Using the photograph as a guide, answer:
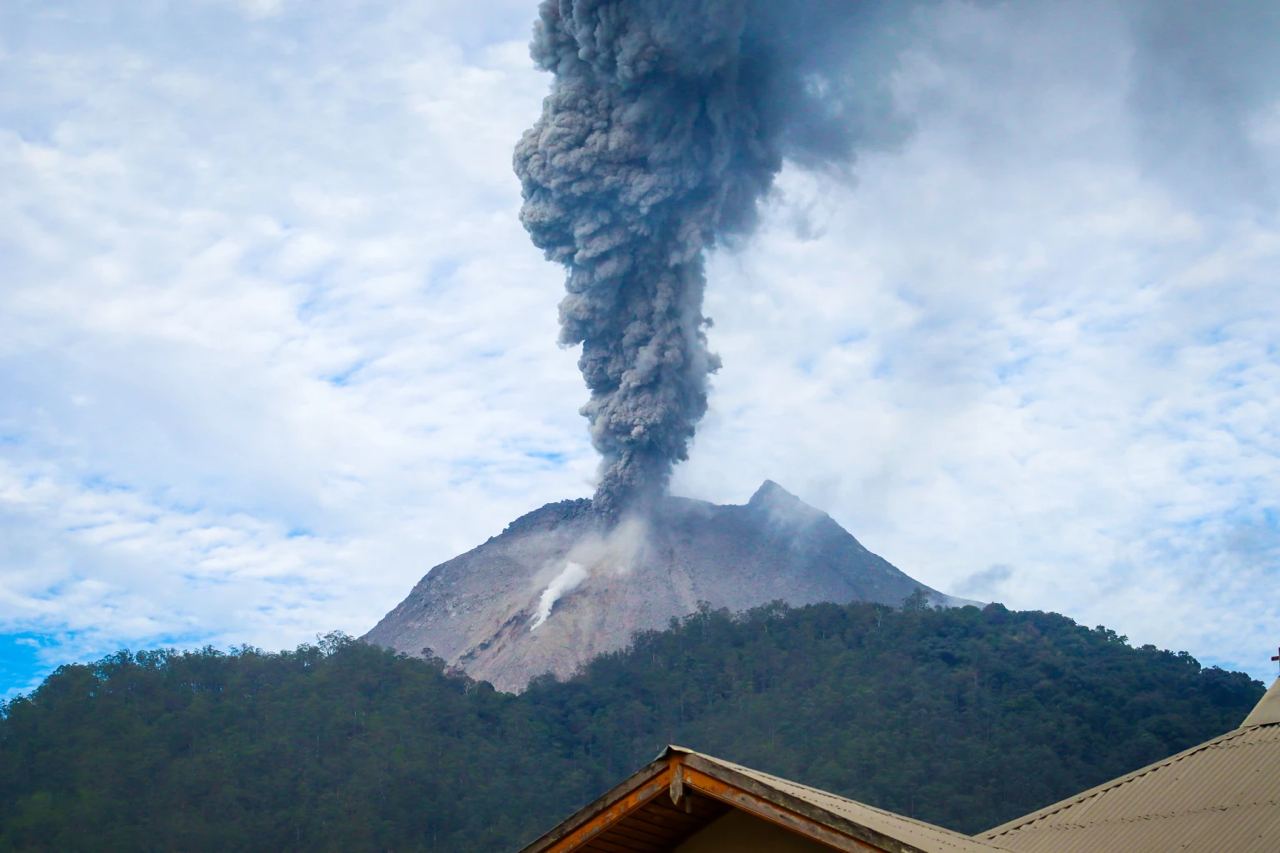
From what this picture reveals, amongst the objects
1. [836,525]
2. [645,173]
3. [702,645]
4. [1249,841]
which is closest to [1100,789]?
[1249,841]

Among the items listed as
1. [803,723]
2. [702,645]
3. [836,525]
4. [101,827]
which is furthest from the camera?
[836,525]

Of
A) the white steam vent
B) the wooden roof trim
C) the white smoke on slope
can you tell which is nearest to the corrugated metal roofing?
the wooden roof trim

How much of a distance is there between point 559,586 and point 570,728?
17426 millimetres

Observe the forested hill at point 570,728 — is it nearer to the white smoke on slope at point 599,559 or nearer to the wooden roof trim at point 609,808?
the white smoke on slope at point 599,559

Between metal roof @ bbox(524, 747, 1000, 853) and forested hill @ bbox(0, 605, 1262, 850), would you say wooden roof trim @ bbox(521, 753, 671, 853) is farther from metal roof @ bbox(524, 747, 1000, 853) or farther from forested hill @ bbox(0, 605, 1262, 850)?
forested hill @ bbox(0, 605, 1262, 850)

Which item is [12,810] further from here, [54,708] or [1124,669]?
[1124,669]

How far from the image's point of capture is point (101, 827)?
45500 millimetres

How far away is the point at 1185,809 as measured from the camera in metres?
9.50

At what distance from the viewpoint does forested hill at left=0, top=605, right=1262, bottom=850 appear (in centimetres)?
4847

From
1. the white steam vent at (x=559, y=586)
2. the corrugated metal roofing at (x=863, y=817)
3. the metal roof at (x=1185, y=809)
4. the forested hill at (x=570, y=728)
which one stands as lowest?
the corrugated metal roofing at (x=863, y=817)

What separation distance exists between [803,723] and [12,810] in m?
30.5

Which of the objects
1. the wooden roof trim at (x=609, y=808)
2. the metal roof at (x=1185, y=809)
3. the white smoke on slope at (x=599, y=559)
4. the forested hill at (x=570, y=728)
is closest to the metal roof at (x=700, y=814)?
the wooden roof trim at (x=609, y=808)

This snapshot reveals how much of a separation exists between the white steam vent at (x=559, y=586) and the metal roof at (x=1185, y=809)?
70366 mm

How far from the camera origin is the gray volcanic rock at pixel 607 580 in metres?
78.5
